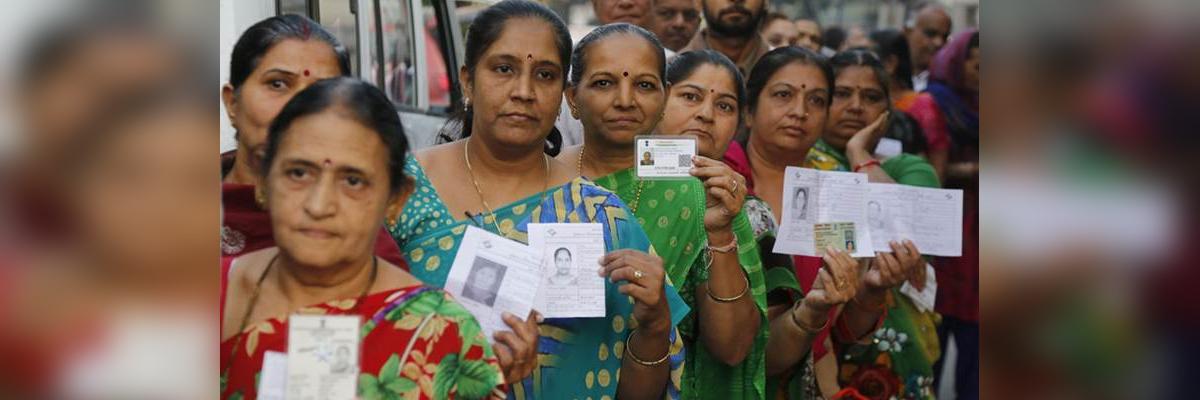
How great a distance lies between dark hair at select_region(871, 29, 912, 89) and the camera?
532 cm

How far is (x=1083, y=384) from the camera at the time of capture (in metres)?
2.42

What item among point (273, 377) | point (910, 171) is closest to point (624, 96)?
point (273, 377)

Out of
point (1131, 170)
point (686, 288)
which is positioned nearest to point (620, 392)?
point (686, 288)

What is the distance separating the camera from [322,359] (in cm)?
228

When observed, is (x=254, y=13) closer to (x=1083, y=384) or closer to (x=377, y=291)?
(x=377, y=291)

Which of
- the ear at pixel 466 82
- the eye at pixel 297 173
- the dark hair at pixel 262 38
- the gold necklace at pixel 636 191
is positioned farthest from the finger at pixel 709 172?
the eye at pixel 297 173

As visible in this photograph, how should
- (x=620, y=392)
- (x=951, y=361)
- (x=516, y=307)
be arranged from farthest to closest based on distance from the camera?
(x=951, y=361) → (x=620, y=392) → (x=516, y=307)

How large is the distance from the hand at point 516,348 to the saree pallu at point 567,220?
18 centimetres

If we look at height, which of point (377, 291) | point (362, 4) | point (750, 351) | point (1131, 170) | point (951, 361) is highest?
point (362, 4)

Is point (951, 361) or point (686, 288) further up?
point (686, 288)

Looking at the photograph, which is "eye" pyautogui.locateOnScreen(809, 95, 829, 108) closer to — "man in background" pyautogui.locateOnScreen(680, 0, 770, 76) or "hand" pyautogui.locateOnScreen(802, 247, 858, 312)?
"man in background" pyautogui.locateOnScreen(680, 0, 770, 76)

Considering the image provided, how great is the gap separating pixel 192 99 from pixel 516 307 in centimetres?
78

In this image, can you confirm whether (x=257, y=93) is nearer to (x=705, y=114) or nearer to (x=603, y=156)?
(x=603, y=156)

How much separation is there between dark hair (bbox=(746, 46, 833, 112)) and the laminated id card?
775 mm
